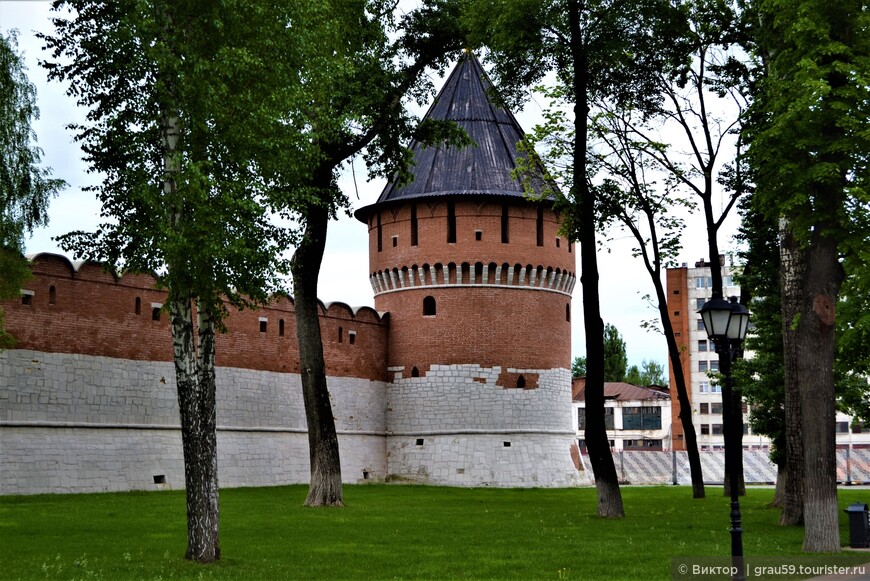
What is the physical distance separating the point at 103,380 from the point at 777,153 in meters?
18.2

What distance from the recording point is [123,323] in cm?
2692

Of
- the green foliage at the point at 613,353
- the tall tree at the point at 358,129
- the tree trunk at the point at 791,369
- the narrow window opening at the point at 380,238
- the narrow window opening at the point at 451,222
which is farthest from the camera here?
the green foliage at the point at 613,353

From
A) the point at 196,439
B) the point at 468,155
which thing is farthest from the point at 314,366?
the point at 468,155

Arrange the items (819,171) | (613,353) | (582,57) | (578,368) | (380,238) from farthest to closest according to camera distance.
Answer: (578,368) < (613,353) < (380,238) < (582,57) < (819,171)

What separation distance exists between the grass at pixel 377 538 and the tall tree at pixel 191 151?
49.0 inches

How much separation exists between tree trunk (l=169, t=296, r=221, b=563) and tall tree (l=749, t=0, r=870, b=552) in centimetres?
712

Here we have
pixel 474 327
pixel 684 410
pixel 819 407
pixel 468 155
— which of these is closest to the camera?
pixel 819 407

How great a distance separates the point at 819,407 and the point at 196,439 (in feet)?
24.5

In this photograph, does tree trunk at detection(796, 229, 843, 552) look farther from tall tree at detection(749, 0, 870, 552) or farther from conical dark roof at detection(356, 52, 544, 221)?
conical dark roof at detection(356, 52, 544, 221)

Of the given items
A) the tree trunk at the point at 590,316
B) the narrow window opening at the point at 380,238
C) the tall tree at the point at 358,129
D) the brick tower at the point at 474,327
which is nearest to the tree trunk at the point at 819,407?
the tree trunk at the point at 590,316

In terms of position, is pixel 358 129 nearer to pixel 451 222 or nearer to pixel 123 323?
pixel 123 323

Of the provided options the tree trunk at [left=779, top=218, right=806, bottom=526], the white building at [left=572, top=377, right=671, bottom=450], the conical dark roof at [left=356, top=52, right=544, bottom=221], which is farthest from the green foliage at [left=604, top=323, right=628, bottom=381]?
the tree trunk at [left=779, top=218, right=806, bottom=526]

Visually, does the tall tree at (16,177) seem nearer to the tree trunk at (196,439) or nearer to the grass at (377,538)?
the grass at (377,538)

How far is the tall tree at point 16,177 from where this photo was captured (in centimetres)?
2120
